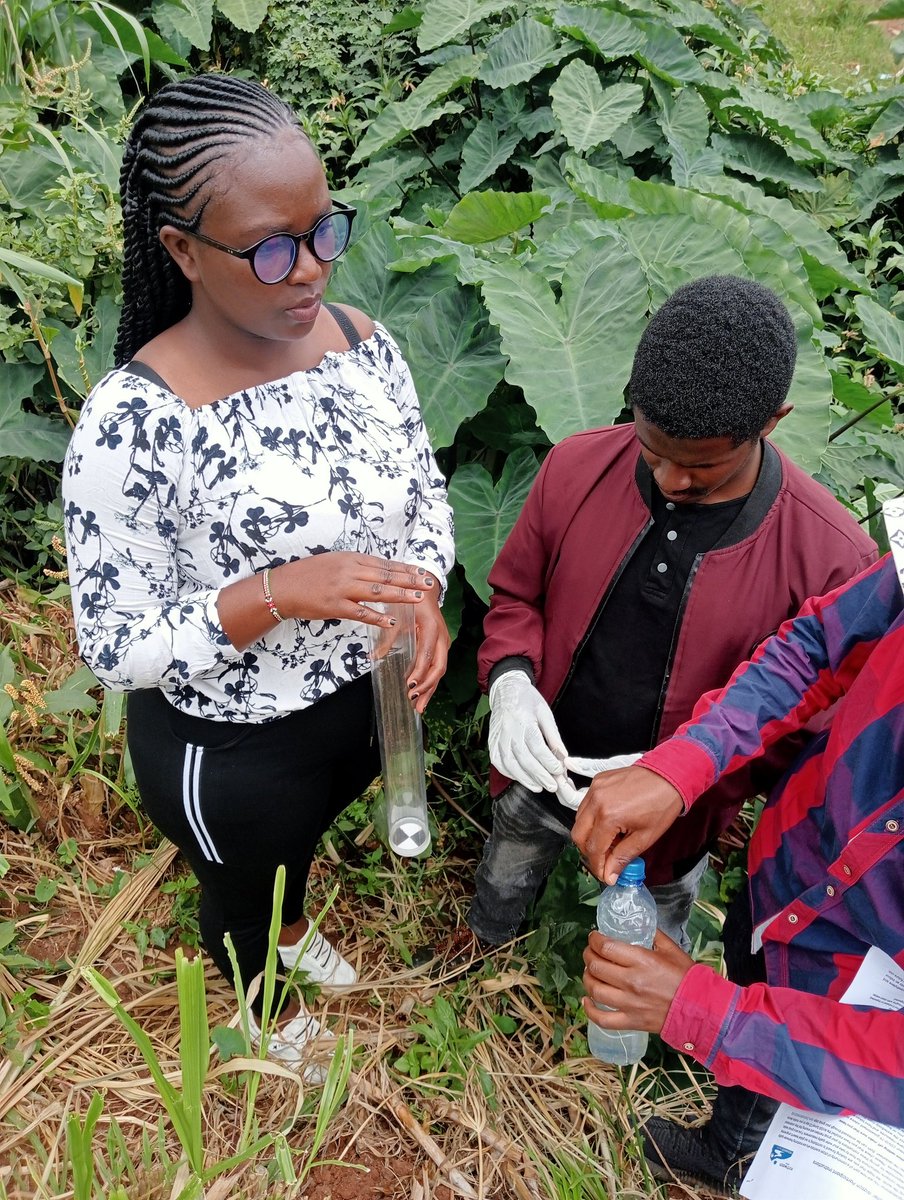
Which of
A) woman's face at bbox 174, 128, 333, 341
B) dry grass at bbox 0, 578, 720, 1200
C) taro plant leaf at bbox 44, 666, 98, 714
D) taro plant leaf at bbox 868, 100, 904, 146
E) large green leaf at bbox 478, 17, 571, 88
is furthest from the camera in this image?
taro plant leaf at bbox 868, 100, 904, 146

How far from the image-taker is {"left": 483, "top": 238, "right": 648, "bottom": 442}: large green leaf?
2.09m

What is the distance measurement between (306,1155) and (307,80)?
4.11 m

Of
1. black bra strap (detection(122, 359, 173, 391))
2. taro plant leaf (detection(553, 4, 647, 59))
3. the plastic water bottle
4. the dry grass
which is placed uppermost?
black bra strap (detection(122, 359, 173, 391))

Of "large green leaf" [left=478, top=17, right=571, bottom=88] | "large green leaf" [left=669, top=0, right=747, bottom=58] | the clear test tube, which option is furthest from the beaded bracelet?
"large green leaf" [left=669, top=0, right=747, bottom=58]

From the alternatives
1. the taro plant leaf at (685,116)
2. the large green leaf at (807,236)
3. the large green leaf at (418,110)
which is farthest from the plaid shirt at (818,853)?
the large green leaf at (418,110)

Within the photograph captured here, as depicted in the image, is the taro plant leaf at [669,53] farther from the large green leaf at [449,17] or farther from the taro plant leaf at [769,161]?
the large green leaf at [449,17]

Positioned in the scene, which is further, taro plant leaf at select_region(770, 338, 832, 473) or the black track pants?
taro plant leaf at select_region(770, 338, 832, 473)

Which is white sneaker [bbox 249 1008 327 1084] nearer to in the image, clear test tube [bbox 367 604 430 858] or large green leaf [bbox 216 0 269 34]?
clear test tube [bbox 367 604 430 858]

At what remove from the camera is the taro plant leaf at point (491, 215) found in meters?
2.52

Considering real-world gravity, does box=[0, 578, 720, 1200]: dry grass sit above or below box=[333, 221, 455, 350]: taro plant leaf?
below

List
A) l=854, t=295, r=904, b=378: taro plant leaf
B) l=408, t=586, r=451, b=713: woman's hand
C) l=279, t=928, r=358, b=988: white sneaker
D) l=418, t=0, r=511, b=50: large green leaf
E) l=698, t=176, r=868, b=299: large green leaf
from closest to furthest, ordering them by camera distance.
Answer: l=408, t=586, r=451, b=713: woman's hand → l=279, t=928, r=358, b=988: white sneaker → l=854, t=295, r=904, b=378: taro plant leaf → l=698, t=176, r=868, b=299: large green leaf → l=418, t=0, r=511, b=50: large green leaf

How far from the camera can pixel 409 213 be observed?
3738 millimetres

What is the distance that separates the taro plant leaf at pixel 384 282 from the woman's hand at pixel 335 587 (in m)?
1.22

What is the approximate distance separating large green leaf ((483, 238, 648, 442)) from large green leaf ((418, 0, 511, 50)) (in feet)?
6.92
